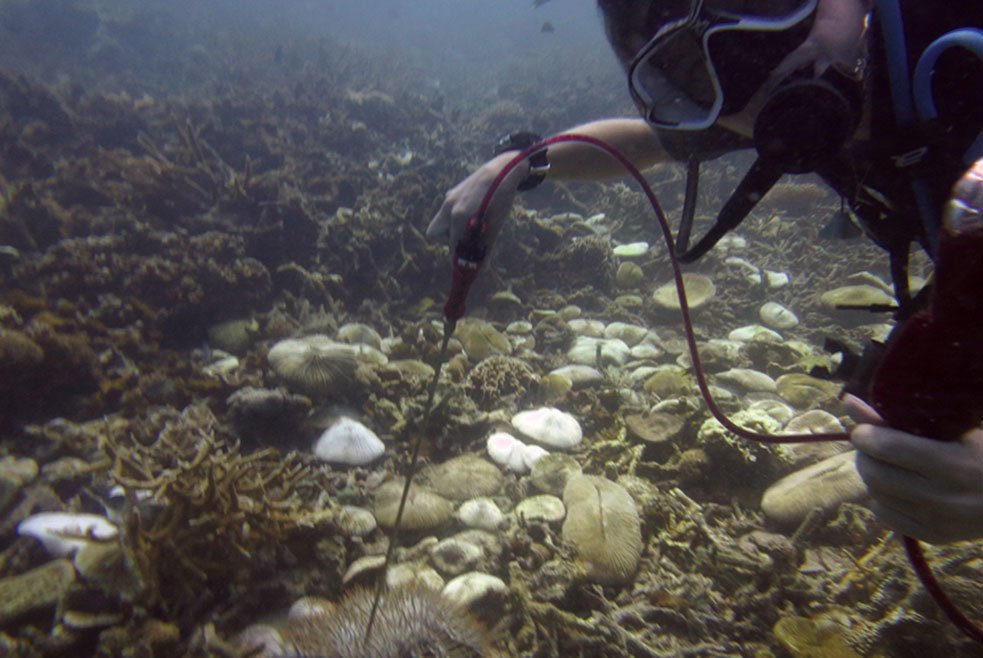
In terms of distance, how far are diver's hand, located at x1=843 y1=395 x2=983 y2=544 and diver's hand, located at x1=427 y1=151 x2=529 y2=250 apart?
136 cm

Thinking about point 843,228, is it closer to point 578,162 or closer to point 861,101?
point 861,101

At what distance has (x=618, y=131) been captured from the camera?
8.79ft

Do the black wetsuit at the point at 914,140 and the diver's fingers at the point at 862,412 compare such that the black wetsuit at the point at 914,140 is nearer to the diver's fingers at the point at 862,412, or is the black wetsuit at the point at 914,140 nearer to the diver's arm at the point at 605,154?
the diver's fingers at the point at 862,412

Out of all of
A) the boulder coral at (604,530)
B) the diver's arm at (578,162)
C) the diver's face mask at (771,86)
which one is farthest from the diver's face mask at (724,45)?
the boulder coral at (604,530)

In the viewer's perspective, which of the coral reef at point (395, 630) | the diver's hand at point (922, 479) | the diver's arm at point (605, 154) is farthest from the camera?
the diver's arm at point (605, 154)

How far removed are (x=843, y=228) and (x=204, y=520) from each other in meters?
3.93

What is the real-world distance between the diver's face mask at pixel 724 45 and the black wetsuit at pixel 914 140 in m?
0.34

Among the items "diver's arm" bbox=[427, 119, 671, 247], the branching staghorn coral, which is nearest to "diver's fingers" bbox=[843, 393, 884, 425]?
"diver's arm" bbox=[427, 119, 671, 247]

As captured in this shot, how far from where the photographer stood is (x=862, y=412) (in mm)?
1094

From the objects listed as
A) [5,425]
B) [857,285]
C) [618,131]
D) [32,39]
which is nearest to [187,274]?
[5,425]

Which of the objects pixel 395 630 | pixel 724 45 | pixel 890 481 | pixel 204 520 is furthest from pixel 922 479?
pixel 204 520

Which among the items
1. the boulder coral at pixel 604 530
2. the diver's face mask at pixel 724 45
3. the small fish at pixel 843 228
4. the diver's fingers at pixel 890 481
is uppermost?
the diver's face mask at pixel 724 45

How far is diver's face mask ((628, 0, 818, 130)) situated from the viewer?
1.51 m

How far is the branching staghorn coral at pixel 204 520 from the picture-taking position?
104 inches
